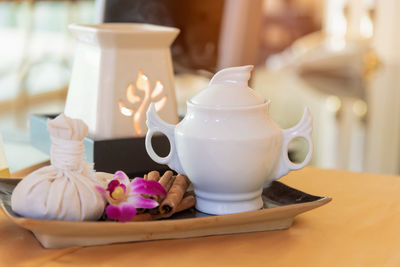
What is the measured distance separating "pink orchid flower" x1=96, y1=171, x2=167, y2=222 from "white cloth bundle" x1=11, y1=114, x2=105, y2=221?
1cm

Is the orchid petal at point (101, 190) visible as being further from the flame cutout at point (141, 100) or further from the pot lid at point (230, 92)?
the flame cutout at point (141, 100)

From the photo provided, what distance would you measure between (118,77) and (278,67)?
166 cm

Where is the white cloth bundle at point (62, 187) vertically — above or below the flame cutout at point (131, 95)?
below

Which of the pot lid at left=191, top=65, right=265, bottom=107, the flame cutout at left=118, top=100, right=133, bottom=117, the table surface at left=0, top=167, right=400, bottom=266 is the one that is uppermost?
the pot lid at left=191, top=65, right=265, bottom=107

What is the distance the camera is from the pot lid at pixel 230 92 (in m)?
0.57

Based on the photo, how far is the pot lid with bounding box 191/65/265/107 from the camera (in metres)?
0.57

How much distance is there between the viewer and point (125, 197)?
1.78 feet

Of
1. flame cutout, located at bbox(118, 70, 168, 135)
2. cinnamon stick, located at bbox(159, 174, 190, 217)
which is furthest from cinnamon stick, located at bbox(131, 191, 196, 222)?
flame cutout, located at bbox(118, 70, 168, 135)

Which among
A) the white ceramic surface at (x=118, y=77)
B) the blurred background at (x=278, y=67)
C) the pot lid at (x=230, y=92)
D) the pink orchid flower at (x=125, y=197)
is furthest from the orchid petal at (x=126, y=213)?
the blurred background at (x=278, y=67)

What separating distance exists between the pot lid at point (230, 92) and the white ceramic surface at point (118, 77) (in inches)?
7.9

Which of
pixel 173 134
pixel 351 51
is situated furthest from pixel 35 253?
pixel 351 51

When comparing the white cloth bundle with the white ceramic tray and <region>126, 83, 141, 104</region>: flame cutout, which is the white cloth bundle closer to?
the white ceramic tray

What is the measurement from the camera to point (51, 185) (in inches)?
20.4

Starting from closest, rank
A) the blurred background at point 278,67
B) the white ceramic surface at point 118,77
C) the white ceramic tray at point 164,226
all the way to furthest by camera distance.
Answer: the white ceramic tray at point 164,226, the white ceramic surface at point 118,77, the blurred background at point 278,67
